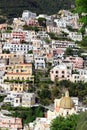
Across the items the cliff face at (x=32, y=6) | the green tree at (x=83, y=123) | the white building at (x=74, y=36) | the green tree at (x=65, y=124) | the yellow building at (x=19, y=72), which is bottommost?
the yellow building at (x=19, y=72)

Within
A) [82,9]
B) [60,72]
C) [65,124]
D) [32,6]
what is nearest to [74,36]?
[60,72]

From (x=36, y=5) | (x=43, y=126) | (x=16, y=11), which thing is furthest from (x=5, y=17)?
(x=43, y=126)

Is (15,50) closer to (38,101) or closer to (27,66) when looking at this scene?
(27,66)

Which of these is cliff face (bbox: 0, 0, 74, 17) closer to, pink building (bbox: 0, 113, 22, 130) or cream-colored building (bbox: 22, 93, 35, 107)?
cream-colored building (bbox: 22, 93, 35, 107)

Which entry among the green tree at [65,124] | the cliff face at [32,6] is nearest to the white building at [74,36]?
the cliff face at [32,6]

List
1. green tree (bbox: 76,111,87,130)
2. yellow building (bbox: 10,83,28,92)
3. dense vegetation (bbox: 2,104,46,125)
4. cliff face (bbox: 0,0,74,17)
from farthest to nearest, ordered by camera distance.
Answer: cliff face (bbox: 0,0,74,17) → yellow building (bbox: 10,83,28,92) → dense vegetation (bbox: 2,104,46,125) → green tree (bbox: 76,111,87,130)

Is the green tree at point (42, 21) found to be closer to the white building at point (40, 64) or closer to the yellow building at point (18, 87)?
the white building at point (40, 64)

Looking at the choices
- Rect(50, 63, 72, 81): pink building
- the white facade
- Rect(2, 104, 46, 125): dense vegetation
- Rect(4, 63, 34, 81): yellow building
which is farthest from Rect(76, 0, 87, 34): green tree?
A: the white facade
